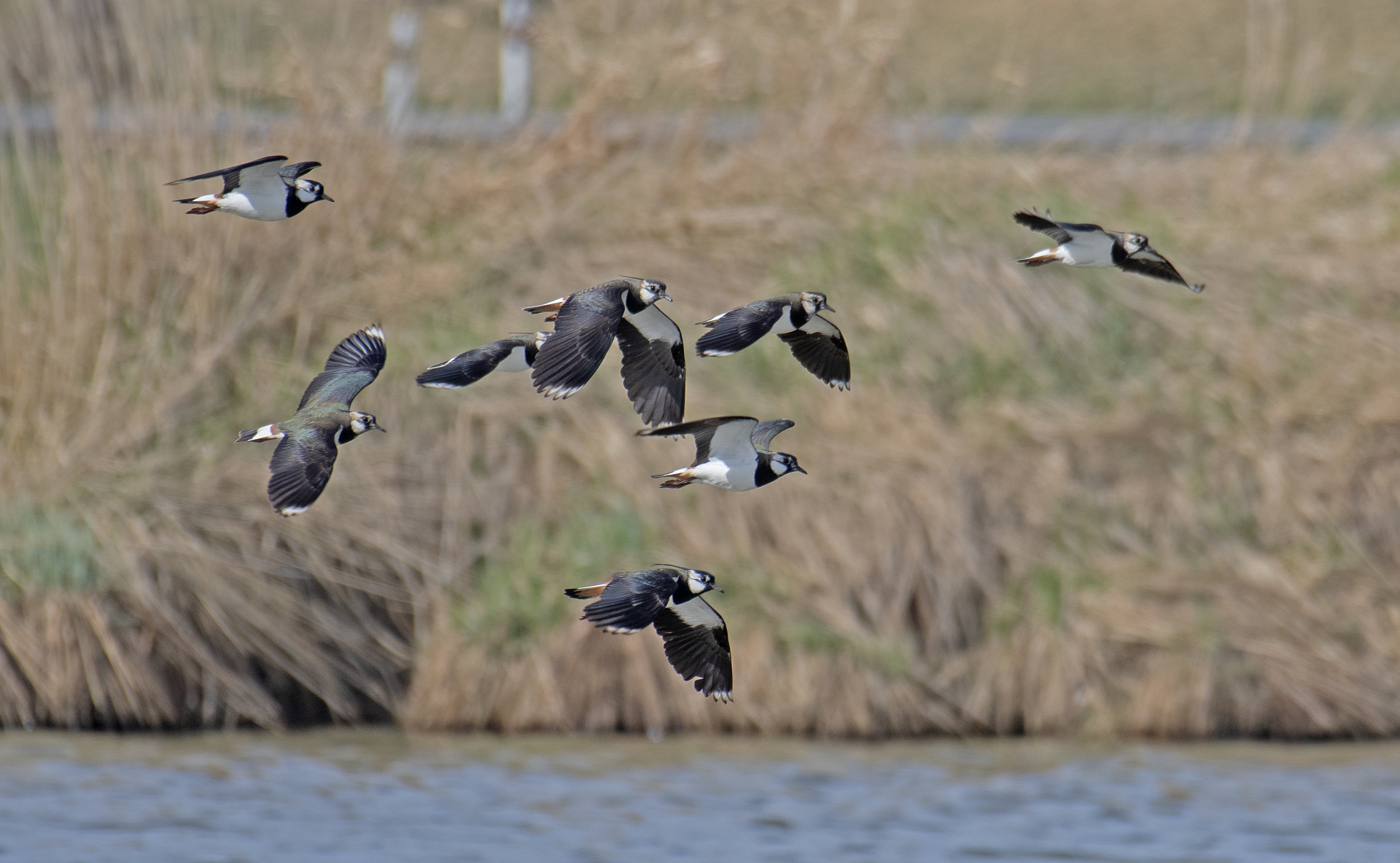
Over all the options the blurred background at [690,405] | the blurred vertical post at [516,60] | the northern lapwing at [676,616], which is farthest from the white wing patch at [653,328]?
the blurred vertical post at [516,60]

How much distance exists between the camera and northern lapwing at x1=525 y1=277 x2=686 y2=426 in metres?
3.97

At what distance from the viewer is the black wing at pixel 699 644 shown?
180 inches

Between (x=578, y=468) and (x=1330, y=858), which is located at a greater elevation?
(x=578, y=468)

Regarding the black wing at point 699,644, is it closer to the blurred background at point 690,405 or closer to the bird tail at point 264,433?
the bird tail at point 264,433

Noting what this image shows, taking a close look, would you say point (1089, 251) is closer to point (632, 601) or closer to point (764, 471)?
point (764, 471)

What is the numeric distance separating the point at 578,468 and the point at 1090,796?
2641 millimetres

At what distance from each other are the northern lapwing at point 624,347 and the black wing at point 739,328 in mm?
141

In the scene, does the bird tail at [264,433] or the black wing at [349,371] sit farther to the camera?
the black wing at [349,371]

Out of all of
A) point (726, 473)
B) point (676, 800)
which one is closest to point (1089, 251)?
point (726, 473)

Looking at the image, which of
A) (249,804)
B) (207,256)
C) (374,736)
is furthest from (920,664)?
(207,256)

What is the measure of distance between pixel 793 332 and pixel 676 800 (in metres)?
2.55

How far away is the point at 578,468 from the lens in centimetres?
833

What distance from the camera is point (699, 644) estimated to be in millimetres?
4660

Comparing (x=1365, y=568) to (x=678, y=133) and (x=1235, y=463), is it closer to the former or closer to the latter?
(x=1235, y=463)
